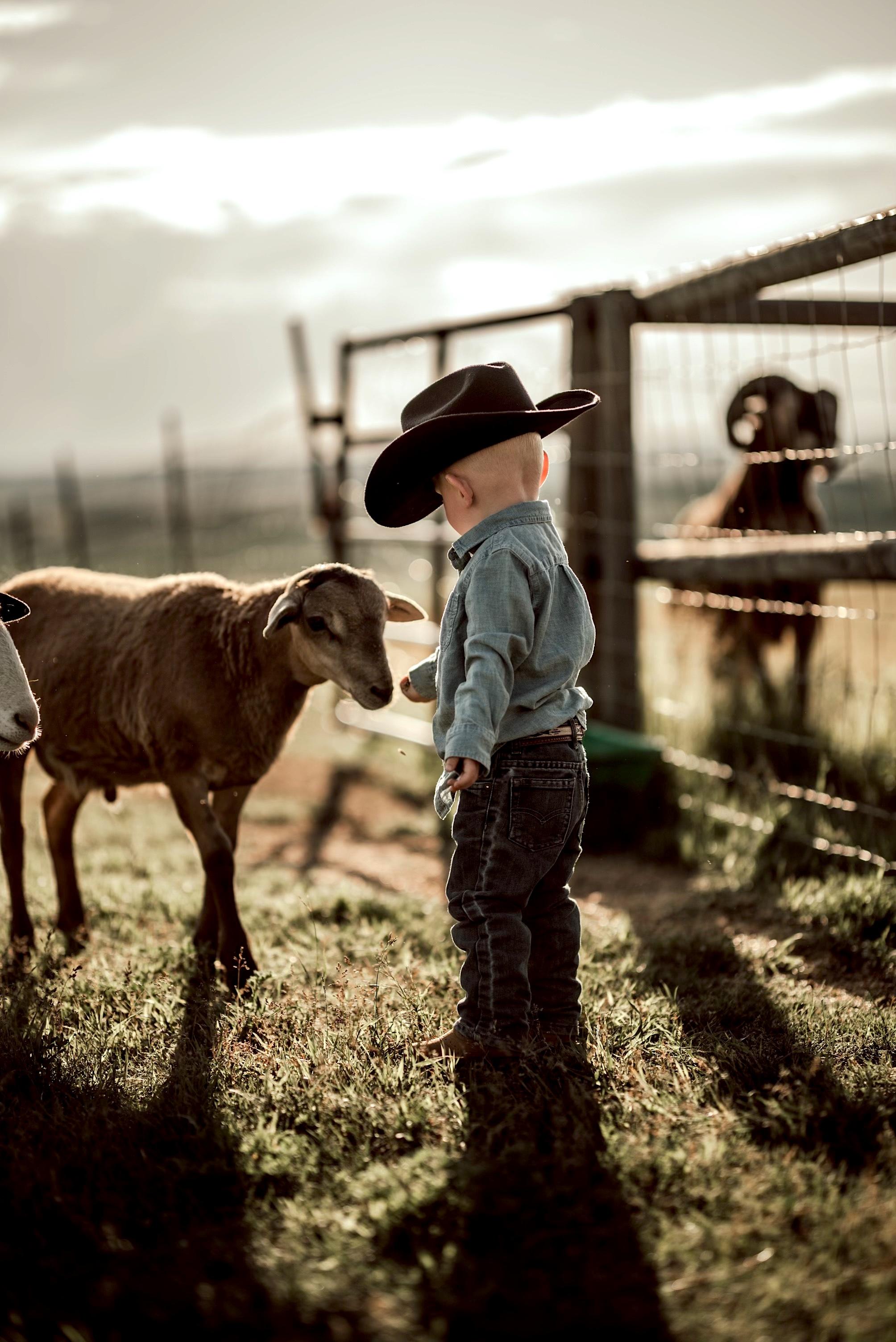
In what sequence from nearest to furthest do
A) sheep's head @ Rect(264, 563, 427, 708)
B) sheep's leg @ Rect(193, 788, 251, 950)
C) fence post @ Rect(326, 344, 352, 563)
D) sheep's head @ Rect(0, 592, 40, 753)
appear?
sheep's head @ Rect(0, 592, 40, 753), sheep's head @ Rect(264, 563, 427, 708), sheep's leg @ Rect(193, 788, 251, 950), fence post @ Rect(326, 344, 352, 563)

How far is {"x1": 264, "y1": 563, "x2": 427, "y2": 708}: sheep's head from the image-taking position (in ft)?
13.1

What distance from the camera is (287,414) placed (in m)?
11.8

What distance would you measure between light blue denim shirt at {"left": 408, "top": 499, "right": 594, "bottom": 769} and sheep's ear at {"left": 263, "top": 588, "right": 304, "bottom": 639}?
0.84 m

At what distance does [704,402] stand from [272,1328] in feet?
16.8

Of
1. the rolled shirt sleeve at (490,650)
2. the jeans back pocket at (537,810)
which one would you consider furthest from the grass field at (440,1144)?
the rolled shirt sleeve at (490,650)

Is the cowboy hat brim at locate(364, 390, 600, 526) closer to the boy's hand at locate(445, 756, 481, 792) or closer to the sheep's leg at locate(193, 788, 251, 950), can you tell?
the boy's hand at locate(445, 756, 481, 792)

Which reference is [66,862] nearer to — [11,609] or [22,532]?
[11,609]

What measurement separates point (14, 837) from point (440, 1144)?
8.70 ft

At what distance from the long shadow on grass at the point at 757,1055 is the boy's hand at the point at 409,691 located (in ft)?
4.01

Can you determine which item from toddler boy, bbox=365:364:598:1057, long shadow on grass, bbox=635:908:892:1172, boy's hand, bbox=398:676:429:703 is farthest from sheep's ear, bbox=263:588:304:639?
long shadow on grass, bbox=635:908:892:1172

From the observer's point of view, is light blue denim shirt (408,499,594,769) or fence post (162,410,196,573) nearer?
light blue denim shirt (408,499,594,769)

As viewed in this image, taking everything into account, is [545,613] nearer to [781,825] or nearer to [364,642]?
[364,642]

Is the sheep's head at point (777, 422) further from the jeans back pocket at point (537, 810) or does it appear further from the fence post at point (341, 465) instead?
the jeans back pocket at point (537, 810)

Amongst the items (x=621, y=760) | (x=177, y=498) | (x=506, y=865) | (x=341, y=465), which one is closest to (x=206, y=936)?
(x=506, y=865)
